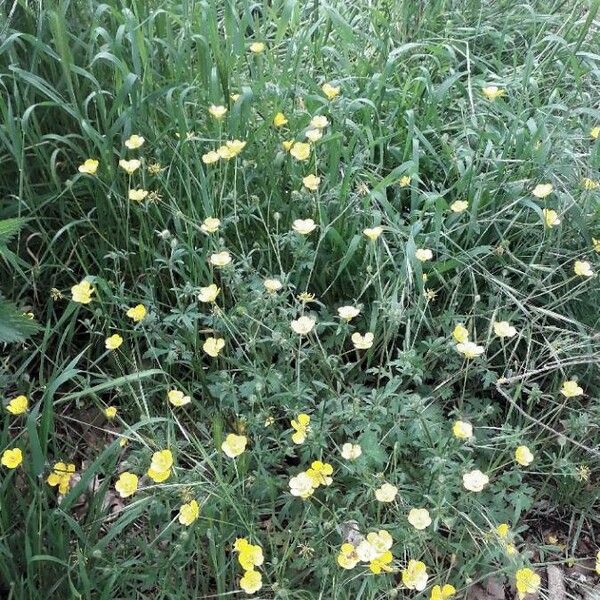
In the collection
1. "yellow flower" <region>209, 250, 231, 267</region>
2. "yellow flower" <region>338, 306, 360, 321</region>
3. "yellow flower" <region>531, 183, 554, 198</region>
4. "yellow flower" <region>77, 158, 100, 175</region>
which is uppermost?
"yellow flower" <region>77, 158, 100, 175</region>

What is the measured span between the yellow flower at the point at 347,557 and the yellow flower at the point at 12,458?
710 mm

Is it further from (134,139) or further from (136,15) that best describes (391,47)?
(134,139)

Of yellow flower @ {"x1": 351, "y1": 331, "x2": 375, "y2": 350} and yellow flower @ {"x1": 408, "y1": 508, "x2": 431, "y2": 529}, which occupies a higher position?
yellow flower @ {"x1": 351, "y1": 331, "x2": 375, "y2": 350}

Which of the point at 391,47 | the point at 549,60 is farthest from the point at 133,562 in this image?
the point at 549,60

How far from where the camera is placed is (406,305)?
202 cm

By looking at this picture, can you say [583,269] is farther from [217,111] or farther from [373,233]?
[217,111]

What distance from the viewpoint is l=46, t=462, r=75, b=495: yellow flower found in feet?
5.33

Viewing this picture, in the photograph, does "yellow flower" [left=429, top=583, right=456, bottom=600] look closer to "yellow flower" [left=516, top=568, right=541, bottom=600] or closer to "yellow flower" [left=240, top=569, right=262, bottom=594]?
"yellow flower" [left=516, top=568, right=541, bottom=600]

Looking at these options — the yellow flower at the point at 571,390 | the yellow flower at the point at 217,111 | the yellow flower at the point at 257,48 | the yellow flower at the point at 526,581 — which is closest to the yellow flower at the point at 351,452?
the yellow flower at the point at 526,581

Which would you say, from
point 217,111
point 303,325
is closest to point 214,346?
point 303,325

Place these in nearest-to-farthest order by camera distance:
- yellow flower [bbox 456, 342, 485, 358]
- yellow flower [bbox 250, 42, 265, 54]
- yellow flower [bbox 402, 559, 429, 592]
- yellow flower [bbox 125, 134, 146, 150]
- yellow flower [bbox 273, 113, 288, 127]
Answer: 1. yellow flower [bbox 402, 559, 429, 592]
2. yellow flower [bbox 456, 342, 485, 358]
3. yellow flower [bbox 125, 134, 146, 150]
4. yellow flower [bbox 273, 113, 288, 127]
5. yellow flower [bbox 250, 42, 265, 54]

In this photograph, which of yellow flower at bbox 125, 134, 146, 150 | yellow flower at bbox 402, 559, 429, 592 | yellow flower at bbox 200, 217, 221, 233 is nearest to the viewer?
yellow flower at bbox 402, 559, 429, 592

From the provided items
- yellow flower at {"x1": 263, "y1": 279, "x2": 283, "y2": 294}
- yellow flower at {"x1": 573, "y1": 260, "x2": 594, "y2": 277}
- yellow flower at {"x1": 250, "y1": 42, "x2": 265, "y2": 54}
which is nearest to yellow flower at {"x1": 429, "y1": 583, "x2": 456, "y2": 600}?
yellow flower at {"x1": 263, "y1": 279, "x2": 283, "y2": 294}

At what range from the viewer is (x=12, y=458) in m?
1.57
